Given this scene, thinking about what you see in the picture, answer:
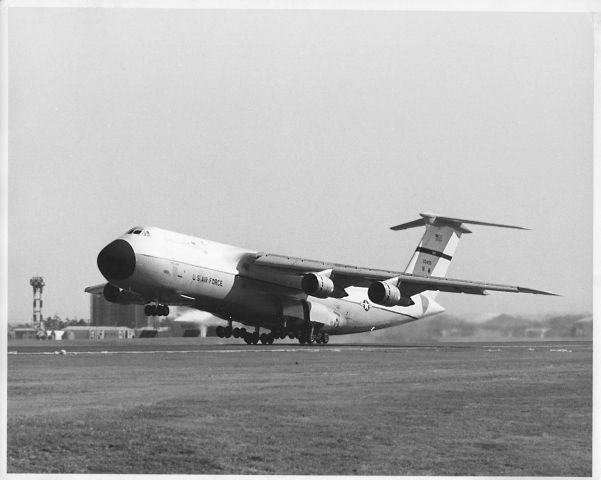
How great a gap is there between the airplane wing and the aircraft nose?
517 centimetres

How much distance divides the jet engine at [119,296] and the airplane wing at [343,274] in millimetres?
3825

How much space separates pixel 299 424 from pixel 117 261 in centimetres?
1283

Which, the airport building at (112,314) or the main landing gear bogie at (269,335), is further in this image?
the airport building at (112,314)

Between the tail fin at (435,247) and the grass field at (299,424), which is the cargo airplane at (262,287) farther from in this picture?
the grass field at (299,424)

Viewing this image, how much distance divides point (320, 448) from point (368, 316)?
20356 mm

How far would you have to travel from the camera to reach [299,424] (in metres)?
14.7

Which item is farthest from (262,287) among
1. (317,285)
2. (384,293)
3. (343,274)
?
(384,293)

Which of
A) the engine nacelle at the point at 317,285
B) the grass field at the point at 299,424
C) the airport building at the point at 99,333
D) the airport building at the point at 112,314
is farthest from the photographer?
the airport building at the point at 99,333

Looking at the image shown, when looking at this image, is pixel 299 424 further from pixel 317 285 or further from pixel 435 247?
pixel 435 247

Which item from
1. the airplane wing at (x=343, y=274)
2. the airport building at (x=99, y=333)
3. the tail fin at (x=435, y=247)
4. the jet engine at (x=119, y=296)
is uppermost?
the tail fin at (x=435, y=247)

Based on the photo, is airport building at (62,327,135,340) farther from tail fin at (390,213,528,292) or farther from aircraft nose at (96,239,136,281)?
aircraft nose at (96,239,136,281)

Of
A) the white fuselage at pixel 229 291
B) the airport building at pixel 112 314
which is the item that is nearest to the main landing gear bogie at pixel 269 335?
the white fuselage at pixel 229 291

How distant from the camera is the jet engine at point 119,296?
1139 inches

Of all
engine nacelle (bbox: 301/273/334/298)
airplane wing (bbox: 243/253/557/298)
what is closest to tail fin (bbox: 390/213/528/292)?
airplane wing (bbox: 243/253/557/298)
